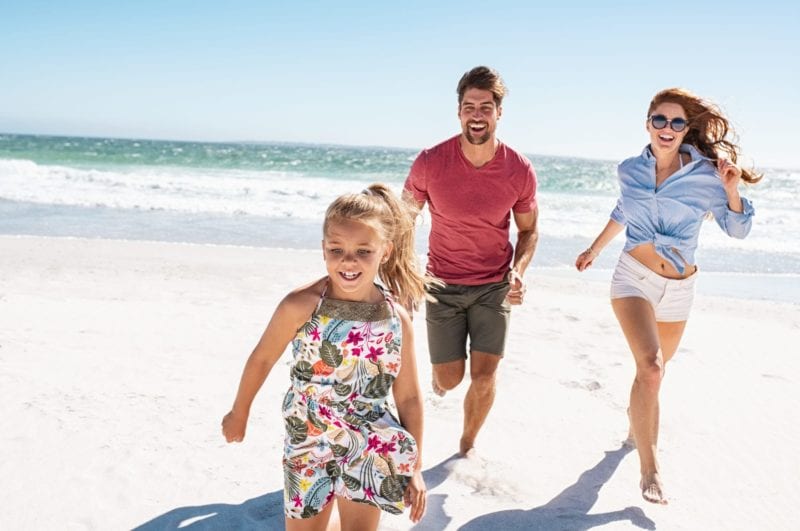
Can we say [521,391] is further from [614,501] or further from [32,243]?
[32,243]

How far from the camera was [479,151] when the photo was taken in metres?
4.04

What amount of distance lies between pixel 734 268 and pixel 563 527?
9.86m

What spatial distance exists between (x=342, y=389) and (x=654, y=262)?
7.04ft

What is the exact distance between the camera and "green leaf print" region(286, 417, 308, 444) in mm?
2551

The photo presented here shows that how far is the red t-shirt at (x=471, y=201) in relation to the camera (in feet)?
13.3

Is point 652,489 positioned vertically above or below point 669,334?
below

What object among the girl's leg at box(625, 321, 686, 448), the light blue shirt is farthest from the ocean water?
the light blue shirt

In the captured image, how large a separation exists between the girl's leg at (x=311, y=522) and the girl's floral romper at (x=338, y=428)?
3cm

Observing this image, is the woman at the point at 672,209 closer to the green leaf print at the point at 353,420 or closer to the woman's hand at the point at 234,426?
the green leaf print at the point at 353,420

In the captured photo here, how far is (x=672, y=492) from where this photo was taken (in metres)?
3.83

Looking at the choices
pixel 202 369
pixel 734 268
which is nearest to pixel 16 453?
pixel 202 369

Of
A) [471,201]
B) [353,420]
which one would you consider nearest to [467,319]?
[471,201]

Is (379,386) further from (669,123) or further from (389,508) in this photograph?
(669,123)

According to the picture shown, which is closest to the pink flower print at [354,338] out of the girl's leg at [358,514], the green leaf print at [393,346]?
the green leaf print at [393,346]
